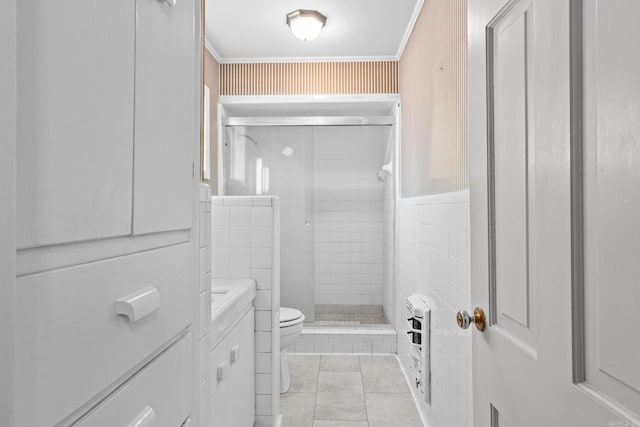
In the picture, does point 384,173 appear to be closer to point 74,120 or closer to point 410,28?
point 410,28

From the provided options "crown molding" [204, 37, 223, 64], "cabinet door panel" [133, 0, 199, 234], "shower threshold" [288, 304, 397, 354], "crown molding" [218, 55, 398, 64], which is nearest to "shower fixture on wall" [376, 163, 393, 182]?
"crown molding" [218, 55, 398, 64]

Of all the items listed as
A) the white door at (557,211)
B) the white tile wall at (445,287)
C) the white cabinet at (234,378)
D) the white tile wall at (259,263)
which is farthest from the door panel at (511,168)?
the white tile wall at (259,263)

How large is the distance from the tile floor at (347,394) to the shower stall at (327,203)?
0.52 m

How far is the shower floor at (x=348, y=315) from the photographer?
4.08 meters

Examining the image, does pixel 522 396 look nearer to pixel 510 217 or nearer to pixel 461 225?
pixel 510 217

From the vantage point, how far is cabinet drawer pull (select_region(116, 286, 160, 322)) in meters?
0.64

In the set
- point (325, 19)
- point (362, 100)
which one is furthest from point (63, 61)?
point (362, 100)

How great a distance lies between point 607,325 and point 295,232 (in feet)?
11.6

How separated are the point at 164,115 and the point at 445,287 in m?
1.59

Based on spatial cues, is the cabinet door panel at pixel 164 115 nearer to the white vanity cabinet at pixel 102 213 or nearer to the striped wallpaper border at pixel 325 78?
the white vanity cabinet at pixel 102 213

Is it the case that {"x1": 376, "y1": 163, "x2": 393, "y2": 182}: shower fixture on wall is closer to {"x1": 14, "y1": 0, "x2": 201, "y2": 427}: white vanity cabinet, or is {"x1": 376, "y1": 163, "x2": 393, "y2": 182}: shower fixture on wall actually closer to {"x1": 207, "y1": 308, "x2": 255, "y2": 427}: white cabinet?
{"x1": 207, "y1": 308, "x2": 255, "y2": 427}: white cabinet

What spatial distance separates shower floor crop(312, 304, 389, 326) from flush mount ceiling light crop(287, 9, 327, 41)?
238cm

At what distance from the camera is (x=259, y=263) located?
2334 millimetres

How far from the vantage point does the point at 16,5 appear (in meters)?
0.42
